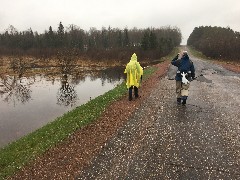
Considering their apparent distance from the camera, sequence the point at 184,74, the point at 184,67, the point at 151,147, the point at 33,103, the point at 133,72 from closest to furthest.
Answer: the point at 151,147
the point at 184,74
the point at 184,67
the point at 133,72
the point at 33,103

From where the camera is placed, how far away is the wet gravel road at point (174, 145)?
640 cm

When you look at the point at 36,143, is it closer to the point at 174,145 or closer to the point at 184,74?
the point at 174,145

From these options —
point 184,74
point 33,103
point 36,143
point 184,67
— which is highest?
point 184,67

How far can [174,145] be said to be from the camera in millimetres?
7738

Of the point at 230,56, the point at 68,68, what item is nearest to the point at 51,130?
the point at 68,68

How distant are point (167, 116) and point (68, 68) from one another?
32104 millimetres

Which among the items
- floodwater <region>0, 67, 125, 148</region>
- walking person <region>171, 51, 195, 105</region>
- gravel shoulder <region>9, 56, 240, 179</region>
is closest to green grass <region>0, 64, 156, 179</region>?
gravel shoulder <region>9, 56, 240, 179</region>

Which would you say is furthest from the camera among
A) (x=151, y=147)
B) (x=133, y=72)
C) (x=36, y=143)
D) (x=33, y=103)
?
(x=33, y=103)

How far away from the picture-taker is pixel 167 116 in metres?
10.3

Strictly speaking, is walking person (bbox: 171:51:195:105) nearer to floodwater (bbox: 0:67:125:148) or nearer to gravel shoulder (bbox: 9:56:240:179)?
gravel shoulder (bbox: 9:56:240:179)

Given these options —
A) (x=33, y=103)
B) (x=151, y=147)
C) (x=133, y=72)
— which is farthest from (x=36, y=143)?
(x=33, y=103)

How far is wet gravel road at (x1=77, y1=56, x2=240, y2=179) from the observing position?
6402mm

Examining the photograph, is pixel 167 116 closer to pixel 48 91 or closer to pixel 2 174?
pixel 2 174

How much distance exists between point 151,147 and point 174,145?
60 centimetres
